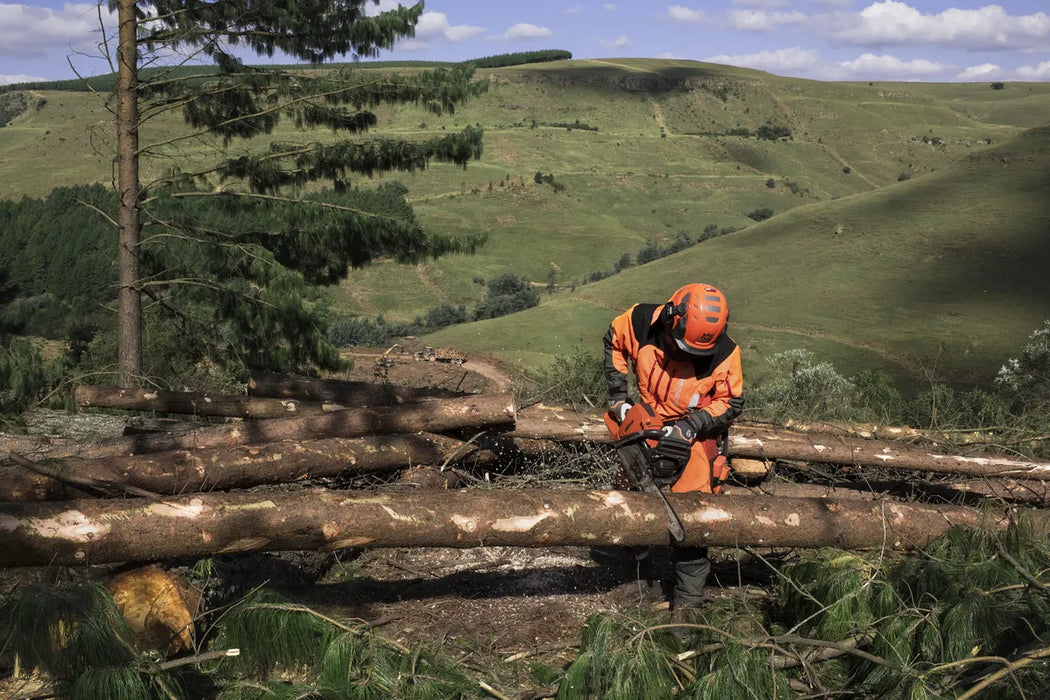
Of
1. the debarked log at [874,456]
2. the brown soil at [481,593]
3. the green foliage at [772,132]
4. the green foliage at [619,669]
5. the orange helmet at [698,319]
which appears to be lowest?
the brown soil at [481,593]

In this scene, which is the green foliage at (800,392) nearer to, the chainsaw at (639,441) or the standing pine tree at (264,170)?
the chainsaw at (639,441)

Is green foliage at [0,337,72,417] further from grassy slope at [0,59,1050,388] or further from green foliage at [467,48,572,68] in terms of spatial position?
green foliage at [467,48,572,68]

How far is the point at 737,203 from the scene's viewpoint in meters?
70.9

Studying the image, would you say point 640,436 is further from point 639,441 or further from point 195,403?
point 195,403

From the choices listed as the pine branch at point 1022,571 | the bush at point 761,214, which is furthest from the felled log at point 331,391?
the bush at point 761,214

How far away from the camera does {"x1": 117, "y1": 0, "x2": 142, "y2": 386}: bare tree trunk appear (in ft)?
33.2

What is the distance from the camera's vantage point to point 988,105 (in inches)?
4820

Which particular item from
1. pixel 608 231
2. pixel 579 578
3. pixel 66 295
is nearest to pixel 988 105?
pixel 608 231

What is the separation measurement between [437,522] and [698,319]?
1.78 meters

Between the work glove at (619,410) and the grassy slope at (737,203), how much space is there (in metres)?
8.65

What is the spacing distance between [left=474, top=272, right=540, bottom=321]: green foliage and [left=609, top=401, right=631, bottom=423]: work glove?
3661 cm

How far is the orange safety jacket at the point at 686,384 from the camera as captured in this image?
455 centimetres

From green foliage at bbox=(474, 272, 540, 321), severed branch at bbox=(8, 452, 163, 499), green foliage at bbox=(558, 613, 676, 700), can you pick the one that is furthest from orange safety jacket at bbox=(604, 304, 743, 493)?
green foliage at bbox=(474, 272, 540, 321)

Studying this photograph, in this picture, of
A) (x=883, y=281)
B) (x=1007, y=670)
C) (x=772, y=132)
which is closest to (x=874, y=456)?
(x=1007, y=670)
